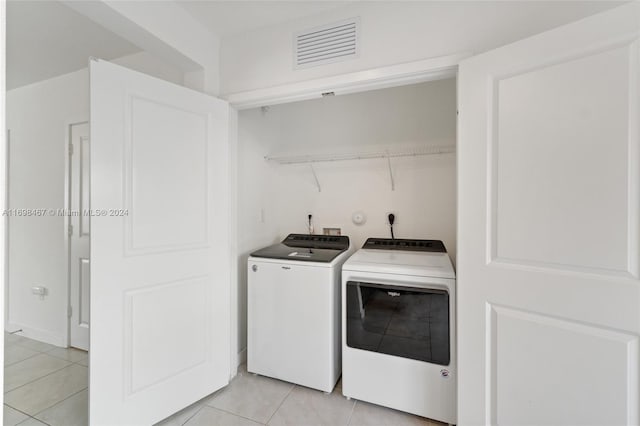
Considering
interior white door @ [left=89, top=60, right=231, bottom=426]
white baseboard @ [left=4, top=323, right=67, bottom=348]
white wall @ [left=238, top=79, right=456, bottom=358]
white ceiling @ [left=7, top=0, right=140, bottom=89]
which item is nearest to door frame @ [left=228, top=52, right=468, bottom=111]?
interior white door @ [left=89, top=60, right=231, bottom=426]

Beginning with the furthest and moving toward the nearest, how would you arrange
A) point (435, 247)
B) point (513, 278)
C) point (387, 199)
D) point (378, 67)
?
point (387, 199) < point (435, 247) < point (378, 67) < point (513, 278)

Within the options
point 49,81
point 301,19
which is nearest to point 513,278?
point 301,19

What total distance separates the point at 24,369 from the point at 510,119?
3697mm

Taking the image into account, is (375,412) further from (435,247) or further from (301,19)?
(301,19)

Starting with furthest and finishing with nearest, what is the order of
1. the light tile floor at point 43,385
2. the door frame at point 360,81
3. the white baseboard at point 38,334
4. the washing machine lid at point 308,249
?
1. the white baseboard at point 38,334
2. the washing machine lid at point 308,249
3. the light tile floor at point 43,385
4. the door frame at point 360,81

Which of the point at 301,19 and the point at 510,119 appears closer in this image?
the point at 510,119

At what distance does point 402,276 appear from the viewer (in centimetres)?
171

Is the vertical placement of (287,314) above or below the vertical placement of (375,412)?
above

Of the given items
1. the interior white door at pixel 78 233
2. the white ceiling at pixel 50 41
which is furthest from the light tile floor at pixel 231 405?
the white ceiling at pixel 50 41

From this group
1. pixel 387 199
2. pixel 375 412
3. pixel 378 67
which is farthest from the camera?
pixel 387 199

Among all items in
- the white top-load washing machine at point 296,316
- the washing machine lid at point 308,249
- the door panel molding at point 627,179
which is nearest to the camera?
the door panel molding at point 627,179

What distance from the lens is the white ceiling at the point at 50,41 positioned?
5.97 ft

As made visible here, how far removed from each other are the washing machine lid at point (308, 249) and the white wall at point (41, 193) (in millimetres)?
1870

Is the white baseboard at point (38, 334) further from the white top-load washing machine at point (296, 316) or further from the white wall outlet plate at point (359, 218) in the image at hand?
the white wall outlet plate at point (359, 218)
